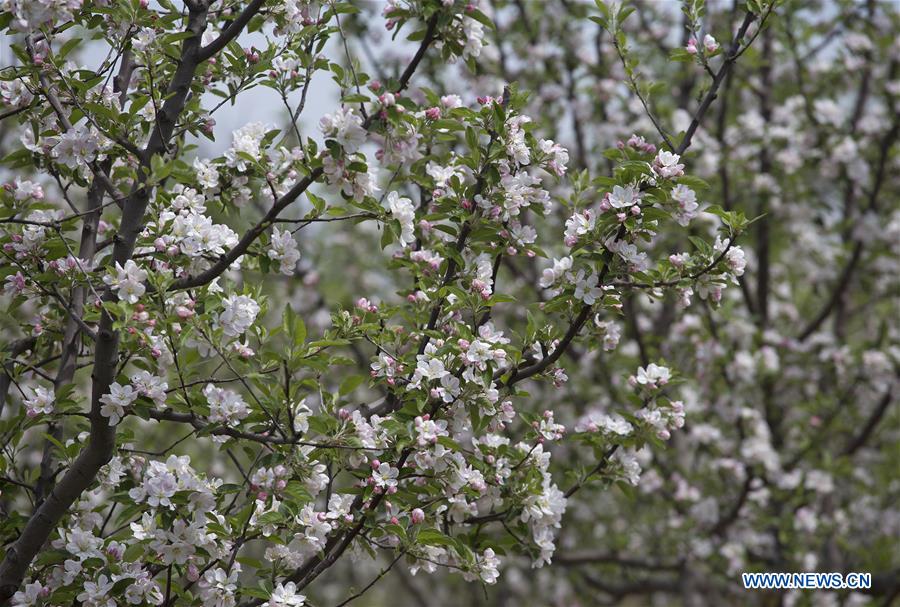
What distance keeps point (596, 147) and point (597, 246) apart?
437 cm

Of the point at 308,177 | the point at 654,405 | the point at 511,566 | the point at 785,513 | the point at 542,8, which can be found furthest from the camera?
the point at 511,566

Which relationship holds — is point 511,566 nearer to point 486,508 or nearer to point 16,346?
point 486,508

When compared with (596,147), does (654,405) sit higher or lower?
lower

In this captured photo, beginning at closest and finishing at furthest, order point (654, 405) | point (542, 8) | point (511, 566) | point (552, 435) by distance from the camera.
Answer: point (552, 435) → point (654, 405) → point (542, 8) → point (511, 566)

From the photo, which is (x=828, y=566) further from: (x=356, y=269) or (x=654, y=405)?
(x=356, y=269)

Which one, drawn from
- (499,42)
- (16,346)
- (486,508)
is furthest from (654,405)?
(499,42)

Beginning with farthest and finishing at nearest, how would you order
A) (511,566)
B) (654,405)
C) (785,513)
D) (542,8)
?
(511,566)
(542,8)
(785,513)
(654,405)

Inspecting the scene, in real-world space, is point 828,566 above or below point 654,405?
above

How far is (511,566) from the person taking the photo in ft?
30.6

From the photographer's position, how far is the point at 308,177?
8.23 feet

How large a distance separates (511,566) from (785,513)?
12.1ft

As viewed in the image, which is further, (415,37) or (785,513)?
(785,513)

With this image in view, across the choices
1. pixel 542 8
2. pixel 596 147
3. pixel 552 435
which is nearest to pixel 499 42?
pixel 542 8

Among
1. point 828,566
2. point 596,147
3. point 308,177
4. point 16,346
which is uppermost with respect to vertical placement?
point 596,147
